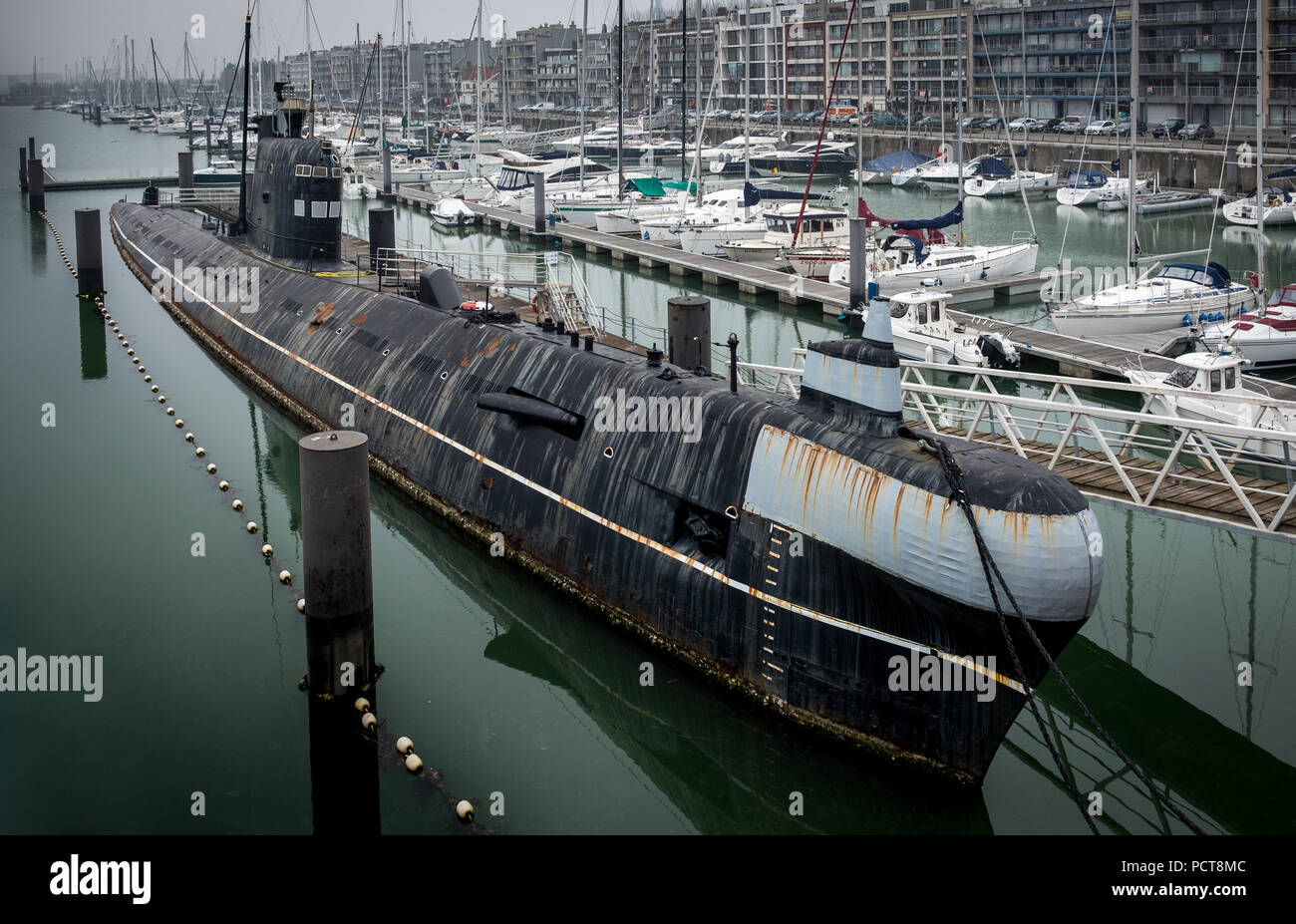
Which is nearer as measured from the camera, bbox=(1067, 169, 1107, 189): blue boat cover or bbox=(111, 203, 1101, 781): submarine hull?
bbox=(111, 203, 1101, 781): submarine hull

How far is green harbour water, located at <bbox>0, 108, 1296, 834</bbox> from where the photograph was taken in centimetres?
1492

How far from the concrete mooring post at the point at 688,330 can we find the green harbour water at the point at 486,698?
5.26 meters

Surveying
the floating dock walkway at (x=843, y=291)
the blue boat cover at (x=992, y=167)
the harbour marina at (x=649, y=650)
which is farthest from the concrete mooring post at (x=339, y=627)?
the blue boat cover at (x=992, y=167)

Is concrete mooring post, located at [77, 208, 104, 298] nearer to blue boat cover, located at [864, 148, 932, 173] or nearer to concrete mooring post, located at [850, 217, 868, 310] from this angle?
concrete mooring post, located at [850, 217, 868, 310]

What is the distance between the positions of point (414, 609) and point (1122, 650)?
1159 cm

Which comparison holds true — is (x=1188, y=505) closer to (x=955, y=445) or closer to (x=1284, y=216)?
(x=955, y=445)

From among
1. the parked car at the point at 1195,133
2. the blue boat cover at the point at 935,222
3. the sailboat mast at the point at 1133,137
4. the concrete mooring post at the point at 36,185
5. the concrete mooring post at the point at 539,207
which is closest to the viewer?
the sailboat mast at the point at 1133,137

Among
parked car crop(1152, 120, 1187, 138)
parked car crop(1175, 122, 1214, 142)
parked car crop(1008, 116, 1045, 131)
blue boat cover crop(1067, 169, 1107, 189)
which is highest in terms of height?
parked car crop(1008, 116, 1045, 131)

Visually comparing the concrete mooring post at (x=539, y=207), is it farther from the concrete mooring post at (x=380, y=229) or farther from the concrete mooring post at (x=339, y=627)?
the concrete mooring post at (x=339, y=627)

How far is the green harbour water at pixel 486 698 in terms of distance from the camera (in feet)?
49.0

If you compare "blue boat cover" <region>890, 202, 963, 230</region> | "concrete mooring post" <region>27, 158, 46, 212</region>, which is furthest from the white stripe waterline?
"concrete mooring post" <region>27, 158, 46, 212</region>

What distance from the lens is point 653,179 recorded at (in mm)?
69562

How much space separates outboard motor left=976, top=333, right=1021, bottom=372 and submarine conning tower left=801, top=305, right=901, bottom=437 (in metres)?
21.0

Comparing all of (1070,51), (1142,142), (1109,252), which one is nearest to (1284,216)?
(1109,252)
